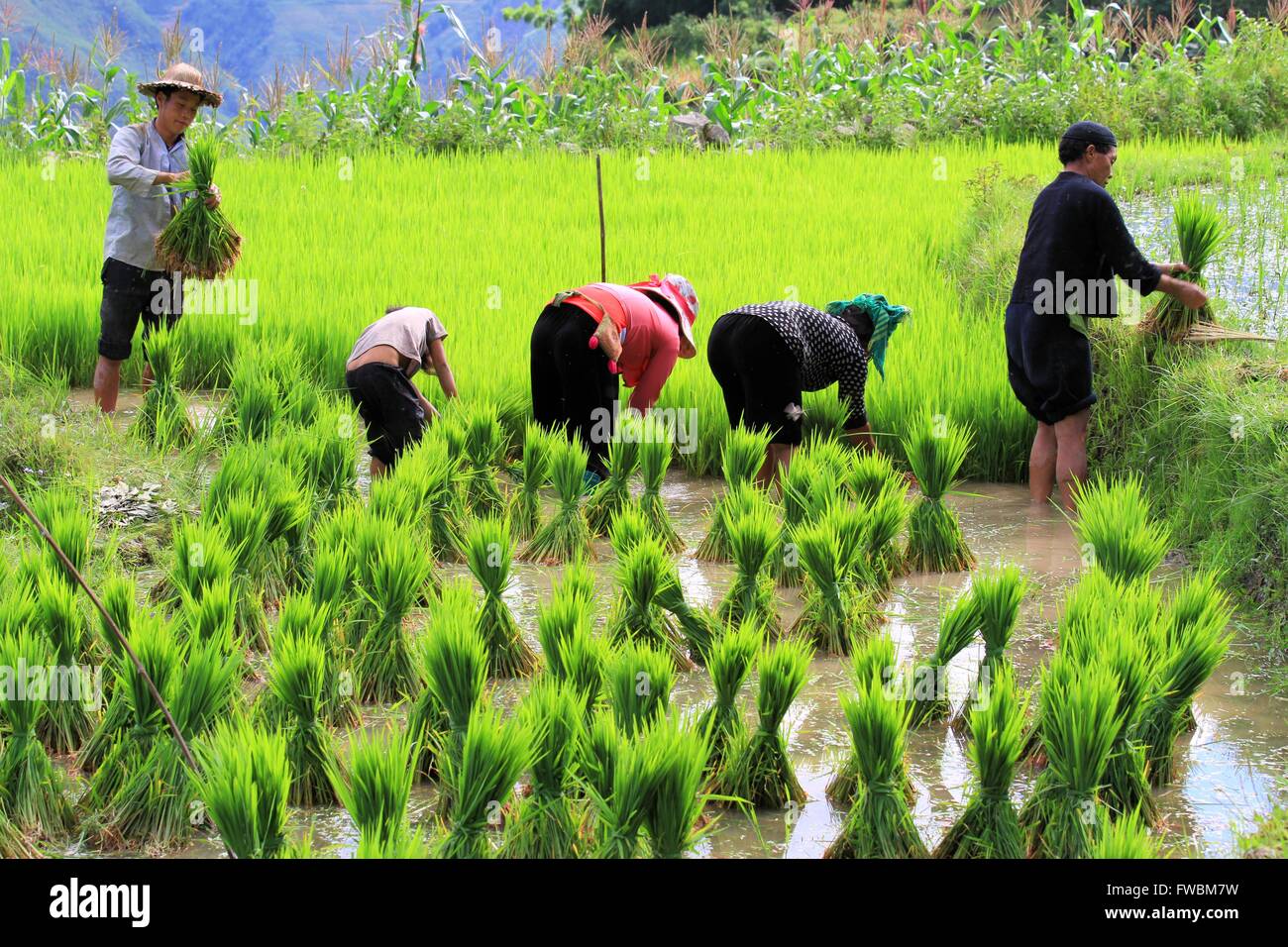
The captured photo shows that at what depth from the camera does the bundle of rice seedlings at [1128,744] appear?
3.70 metres

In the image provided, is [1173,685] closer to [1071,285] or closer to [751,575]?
[751,575]

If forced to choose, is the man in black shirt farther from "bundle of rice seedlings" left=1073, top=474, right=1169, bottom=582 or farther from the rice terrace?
"bundle of rice seedlings" left=1073, top=474, right=1169, bottom=582

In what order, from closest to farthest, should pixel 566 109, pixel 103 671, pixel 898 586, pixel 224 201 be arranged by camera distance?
pixel 103 671, pixel 898 586, pixel 224 201, pixel 566 109

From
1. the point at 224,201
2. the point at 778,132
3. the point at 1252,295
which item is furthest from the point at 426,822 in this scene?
the point at 778,132

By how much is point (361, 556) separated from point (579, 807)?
156cm

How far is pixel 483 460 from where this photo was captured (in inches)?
243

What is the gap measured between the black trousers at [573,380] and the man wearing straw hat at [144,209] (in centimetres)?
190

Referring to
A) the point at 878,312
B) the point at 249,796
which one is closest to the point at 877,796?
the point at 249,796

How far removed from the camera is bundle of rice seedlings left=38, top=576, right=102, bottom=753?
4129 millimetres

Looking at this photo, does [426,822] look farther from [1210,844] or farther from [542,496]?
[542,496]

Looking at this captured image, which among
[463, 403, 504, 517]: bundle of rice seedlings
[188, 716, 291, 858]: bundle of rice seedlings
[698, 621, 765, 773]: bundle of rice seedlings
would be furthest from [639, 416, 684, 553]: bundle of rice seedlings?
[188, 716, 291, 858]: bundle of rice seedlings

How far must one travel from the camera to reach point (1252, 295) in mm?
7172

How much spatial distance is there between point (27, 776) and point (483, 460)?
110 inches

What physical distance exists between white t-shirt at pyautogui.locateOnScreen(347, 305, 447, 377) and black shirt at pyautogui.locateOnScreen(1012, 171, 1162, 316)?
258 centimetres
